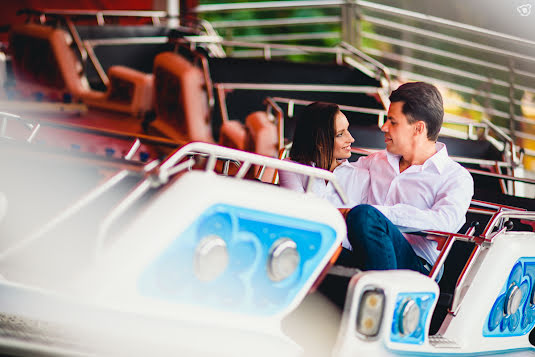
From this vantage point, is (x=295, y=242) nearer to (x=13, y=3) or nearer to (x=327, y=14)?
(x=327, y=14)

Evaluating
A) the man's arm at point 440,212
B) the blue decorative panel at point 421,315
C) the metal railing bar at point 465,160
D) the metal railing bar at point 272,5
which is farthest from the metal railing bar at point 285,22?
the blue decorative panel at point 421,315

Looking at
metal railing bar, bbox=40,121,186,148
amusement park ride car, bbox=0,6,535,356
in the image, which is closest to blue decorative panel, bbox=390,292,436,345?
amusement park ride car, bbox=0,6,535,356

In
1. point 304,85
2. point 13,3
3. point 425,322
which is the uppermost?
point 13,3

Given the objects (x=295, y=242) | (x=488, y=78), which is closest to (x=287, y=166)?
(x=295, y=242)

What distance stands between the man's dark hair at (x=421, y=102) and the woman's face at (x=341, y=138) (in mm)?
124

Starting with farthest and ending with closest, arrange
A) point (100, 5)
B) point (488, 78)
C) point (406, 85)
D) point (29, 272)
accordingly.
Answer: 1. point (100, 5)
2. point (488, 78)
3. point (406, 85)
4. point (29, 272)

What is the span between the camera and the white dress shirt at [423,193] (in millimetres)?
1572

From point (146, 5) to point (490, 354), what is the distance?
581 centimetres

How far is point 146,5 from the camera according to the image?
683cm

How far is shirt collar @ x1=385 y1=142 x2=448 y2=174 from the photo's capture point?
1616 millimetres

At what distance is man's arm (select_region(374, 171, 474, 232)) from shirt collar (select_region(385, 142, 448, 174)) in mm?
49

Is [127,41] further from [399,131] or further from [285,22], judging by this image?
[399,131]

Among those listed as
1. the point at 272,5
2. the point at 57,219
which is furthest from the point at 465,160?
the point at 272,5

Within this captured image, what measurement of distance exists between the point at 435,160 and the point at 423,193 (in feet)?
0.26
